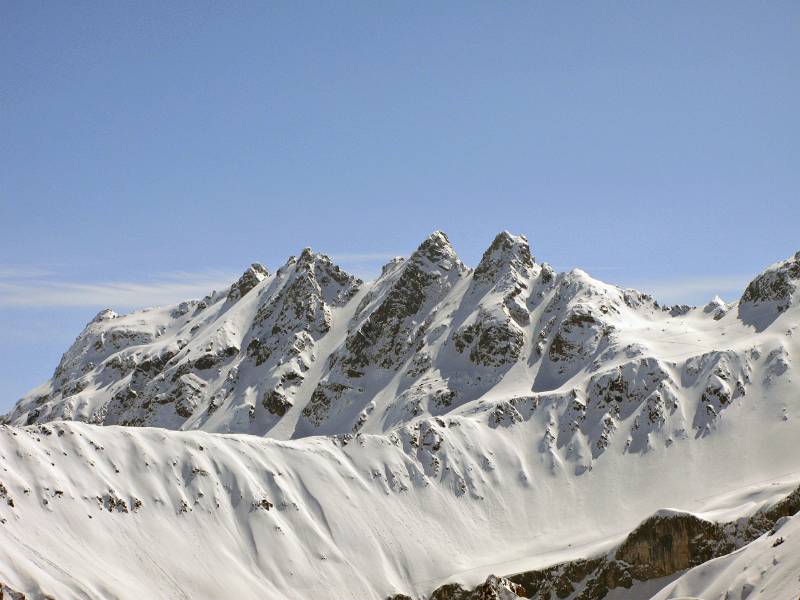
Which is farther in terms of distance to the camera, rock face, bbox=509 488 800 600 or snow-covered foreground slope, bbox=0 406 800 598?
snow-covered foreground slope, bbox=0 406 800 598

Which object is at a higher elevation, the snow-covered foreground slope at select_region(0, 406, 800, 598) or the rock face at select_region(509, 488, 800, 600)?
the snow-covered foreground slope at select_region(0, 406, 800, 598)

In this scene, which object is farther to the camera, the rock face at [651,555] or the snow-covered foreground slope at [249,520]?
the snow-covered foreground slope at [249,520]

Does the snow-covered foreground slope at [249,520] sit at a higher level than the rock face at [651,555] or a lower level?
higher

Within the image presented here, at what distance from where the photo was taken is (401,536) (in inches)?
7598

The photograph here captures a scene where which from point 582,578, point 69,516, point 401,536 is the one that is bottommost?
point 582,578

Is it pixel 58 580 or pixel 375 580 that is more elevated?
pixel 58 580

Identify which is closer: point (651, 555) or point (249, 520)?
point (651, 555)

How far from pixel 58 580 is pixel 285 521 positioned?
166 feet

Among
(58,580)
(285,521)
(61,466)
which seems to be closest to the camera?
(58,580)

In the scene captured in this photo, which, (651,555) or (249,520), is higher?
(249,520)

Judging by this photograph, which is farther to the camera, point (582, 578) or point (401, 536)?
point (401, 536)

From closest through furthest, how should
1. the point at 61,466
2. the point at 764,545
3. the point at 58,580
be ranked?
the point at 764,545 → the point at 58,580 → the point at 61,466

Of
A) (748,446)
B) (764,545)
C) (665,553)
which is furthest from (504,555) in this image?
(764,545)

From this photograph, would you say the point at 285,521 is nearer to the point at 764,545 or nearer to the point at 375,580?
the point at 375,580
